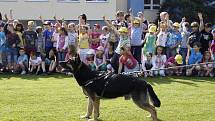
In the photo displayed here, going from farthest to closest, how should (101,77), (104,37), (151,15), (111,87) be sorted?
(151,15) < (104,37) < (101,77) < (111,87)

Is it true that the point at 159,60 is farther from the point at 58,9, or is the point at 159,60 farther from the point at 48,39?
the point at 58,9

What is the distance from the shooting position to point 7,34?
622 inches

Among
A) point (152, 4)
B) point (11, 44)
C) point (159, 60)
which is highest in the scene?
point (152, 4)

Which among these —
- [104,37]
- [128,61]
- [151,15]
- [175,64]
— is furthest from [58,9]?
[128,61]

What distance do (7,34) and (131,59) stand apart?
4.45 metres

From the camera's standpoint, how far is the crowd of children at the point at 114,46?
50.2 feet

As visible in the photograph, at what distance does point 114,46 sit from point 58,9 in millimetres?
18951

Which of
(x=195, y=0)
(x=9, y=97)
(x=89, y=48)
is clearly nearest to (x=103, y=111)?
(x=9, y=97)

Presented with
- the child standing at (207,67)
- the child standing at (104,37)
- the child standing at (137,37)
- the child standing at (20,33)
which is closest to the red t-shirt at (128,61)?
the child standing at (137,37)

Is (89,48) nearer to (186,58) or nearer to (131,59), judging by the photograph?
(131,59)

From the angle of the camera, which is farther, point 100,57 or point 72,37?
point 72,37

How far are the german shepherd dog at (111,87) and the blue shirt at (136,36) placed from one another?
7071mm

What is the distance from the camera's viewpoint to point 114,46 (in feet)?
51.6

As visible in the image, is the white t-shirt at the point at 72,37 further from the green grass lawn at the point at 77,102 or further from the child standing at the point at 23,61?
the green grass lawn at the point at 77,102
